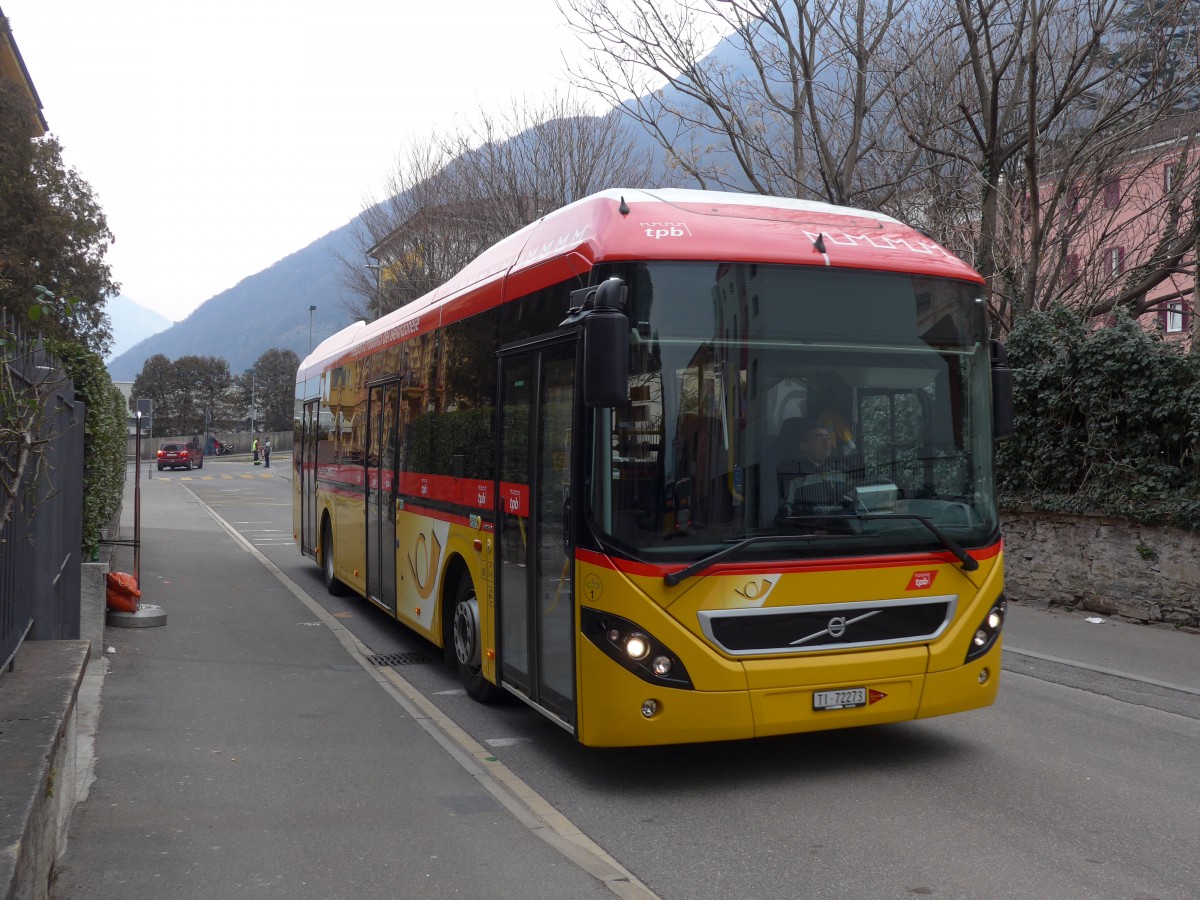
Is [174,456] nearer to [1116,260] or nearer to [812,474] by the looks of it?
[1116,260]

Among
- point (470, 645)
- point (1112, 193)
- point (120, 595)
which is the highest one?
point (1112, 193)

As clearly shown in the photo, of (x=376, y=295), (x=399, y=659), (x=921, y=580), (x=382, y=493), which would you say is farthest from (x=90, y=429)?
(x=376, y=295)

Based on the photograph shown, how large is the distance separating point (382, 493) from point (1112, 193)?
1211cm

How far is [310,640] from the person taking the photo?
1048cm

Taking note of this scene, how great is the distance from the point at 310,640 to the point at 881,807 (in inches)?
256

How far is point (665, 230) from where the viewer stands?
5.66 metres

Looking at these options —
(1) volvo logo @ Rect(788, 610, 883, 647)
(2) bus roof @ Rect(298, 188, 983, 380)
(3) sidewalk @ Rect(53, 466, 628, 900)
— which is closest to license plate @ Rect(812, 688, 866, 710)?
(1) volvo logo @ Rect(788, 610, 883, 647)

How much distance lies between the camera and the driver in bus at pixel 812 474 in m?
5.50

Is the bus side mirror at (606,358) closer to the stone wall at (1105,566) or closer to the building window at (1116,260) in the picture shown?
the stone wall at (1105,566)

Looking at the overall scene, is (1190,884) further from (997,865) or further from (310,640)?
(310,640)

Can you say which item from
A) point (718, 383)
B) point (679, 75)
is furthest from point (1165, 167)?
point (718, 383)

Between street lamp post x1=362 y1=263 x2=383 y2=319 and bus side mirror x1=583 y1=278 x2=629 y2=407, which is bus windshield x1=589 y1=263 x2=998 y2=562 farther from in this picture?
street lamp post x1=362 y1=263 x2=383 y2=319

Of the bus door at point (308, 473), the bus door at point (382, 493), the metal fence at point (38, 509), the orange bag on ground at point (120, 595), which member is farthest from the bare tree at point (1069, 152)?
the metal fence at point (38, 509)

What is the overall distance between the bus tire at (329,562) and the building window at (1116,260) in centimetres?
1080
